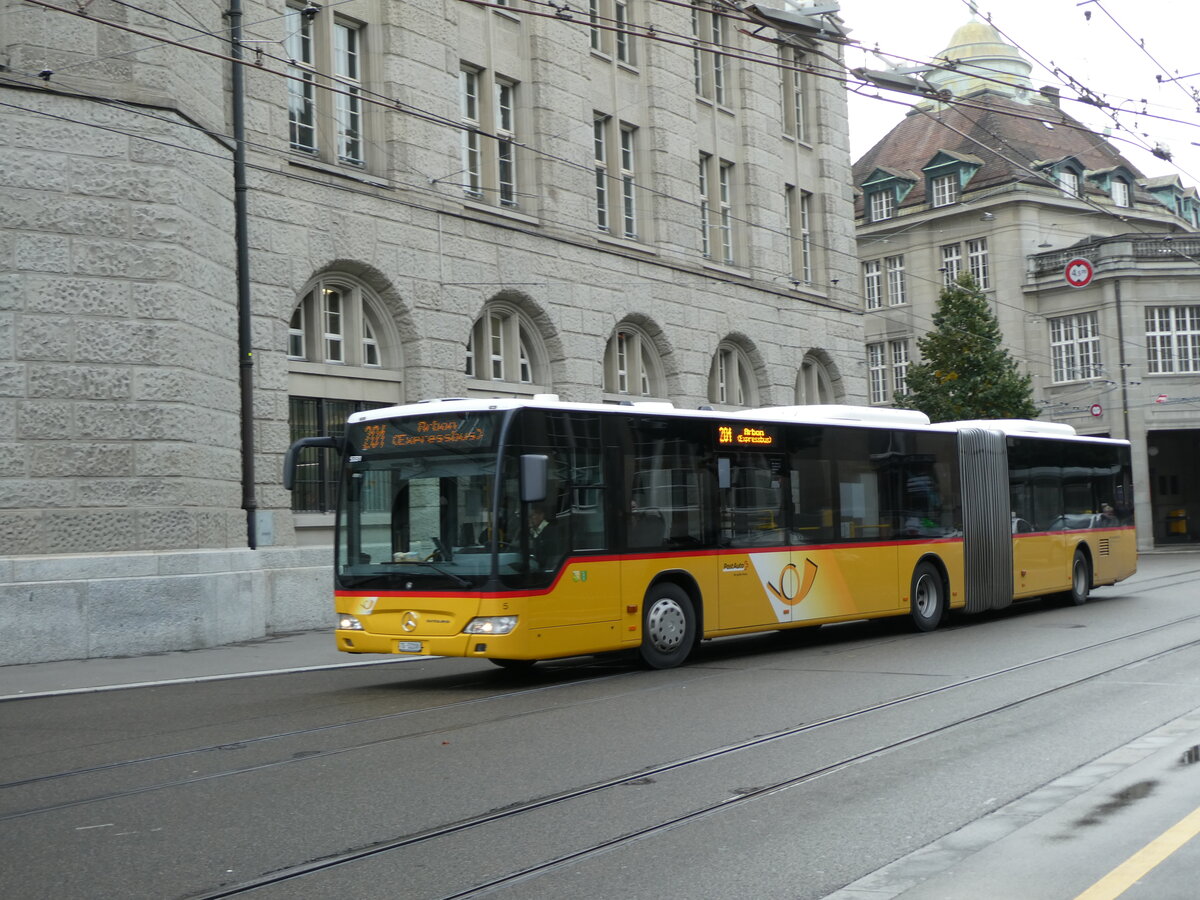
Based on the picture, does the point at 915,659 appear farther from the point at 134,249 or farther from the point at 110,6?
the point at 110,6

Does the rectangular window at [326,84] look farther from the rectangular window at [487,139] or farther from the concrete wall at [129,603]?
the concrete wall at [129,603]

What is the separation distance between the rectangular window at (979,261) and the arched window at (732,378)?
28.0 metres

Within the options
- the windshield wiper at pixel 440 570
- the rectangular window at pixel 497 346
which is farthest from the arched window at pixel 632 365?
the windshield wiper at pixel 440 570

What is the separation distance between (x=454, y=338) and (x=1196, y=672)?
46.1 feet

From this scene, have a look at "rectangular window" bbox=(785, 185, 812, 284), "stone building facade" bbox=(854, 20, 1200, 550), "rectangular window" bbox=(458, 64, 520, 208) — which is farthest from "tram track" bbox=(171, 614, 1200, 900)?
"stone building facade" bbox=(854, 20, 1200, 550)

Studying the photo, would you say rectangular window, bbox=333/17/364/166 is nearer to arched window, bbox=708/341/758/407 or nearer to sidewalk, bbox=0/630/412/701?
sidewalk, bbox=0/630/412/701

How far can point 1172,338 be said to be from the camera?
5281 cm

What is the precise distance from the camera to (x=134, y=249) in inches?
711

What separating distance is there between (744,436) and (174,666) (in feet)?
22.4

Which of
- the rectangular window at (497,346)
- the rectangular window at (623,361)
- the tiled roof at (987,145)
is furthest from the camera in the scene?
the tiled roof at (987,145)

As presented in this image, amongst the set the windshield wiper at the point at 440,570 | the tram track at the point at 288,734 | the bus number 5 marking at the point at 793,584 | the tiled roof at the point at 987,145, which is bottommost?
the tram track at the point at 288,734

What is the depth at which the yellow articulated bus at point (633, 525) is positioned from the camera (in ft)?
43.4

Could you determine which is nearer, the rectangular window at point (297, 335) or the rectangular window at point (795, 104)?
the rectangular window at point (297, 335)

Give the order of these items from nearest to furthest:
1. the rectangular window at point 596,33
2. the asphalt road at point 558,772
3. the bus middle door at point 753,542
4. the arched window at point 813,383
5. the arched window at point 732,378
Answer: the asphalt road at point 558,772, the bus middle door at point 753,542, the rectangular window at point 596,33, the arched window at point 732,378, the arched window at point 813,383
